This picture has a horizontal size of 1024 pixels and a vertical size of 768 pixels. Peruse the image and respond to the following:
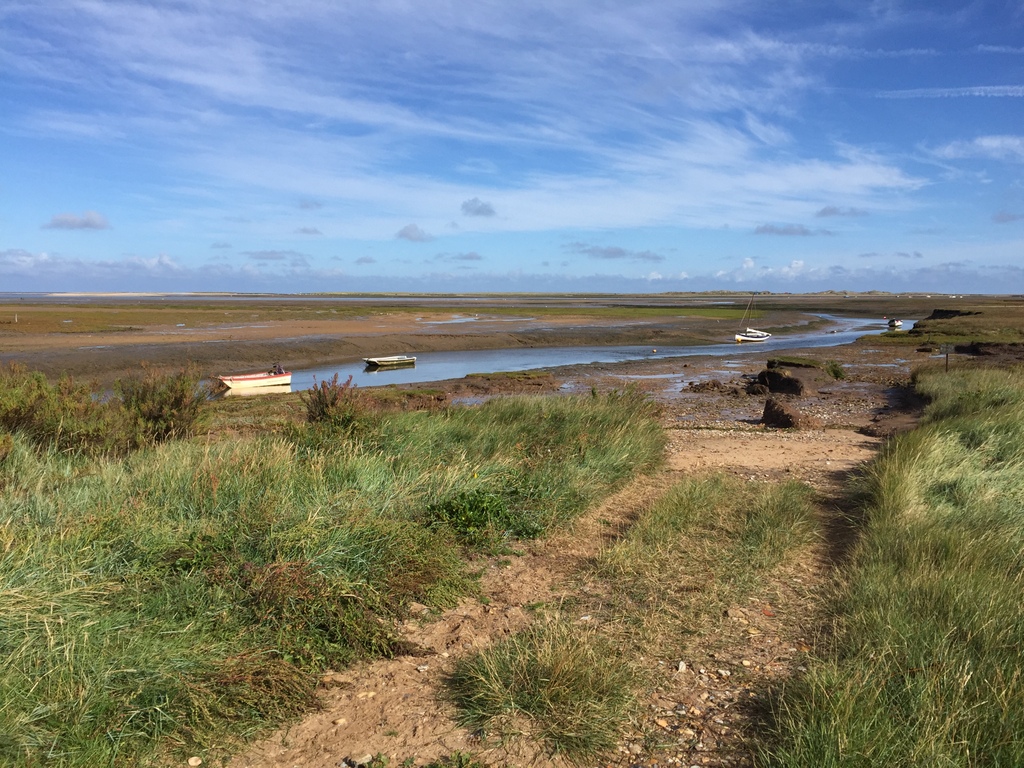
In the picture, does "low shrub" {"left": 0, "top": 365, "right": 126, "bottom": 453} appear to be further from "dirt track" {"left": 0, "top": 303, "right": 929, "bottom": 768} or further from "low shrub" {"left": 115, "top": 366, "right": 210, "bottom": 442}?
"dirt track" {"left": 0, "top": 303, "right": 929, "bottom": 768}

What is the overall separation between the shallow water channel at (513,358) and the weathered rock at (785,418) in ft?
51.8

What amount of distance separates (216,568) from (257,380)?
2086 centimetres

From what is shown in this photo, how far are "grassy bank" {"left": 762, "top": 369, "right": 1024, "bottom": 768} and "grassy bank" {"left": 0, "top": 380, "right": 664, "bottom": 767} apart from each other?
273cm

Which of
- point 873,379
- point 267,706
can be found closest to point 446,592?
point 267,706

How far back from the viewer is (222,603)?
4.76 m

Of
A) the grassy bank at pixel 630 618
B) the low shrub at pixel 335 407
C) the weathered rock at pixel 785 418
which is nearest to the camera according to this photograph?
the grassy bank at pixel 630 618

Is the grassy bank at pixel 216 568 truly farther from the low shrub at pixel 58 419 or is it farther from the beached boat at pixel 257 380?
the beached boat at pixel 257 380

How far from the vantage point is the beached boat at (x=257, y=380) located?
24.3 m

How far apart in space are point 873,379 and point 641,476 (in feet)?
69.3

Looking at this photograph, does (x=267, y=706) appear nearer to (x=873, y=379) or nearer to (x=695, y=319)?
(x=873, y=379)

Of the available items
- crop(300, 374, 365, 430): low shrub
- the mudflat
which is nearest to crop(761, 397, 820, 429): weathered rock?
crop(300, 374, 365, 430): low shrub

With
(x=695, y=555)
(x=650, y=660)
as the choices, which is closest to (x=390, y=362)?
(x=695, y=555)

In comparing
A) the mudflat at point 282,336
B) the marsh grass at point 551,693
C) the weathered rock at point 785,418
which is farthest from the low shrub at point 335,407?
the mudflat at point 282,336

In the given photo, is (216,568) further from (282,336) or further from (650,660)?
(282,336)
